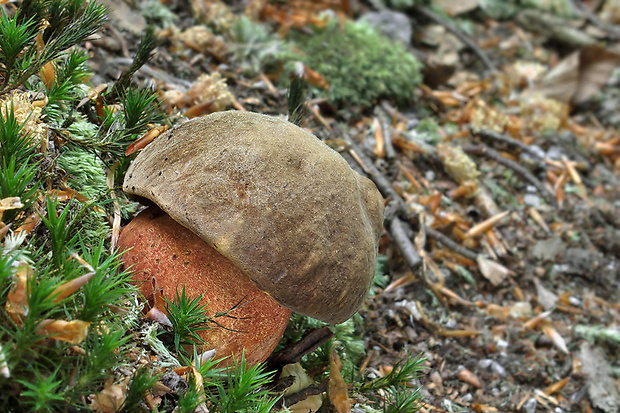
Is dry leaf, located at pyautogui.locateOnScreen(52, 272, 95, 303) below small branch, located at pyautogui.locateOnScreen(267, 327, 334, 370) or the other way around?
the other way around

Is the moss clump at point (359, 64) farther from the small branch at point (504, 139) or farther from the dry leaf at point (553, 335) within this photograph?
the dry leaf at point (553, 335)

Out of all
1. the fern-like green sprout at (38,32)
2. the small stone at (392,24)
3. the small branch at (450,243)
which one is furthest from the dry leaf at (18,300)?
the small stone at (392,24)

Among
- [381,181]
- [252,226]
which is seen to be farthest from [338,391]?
[381,181]

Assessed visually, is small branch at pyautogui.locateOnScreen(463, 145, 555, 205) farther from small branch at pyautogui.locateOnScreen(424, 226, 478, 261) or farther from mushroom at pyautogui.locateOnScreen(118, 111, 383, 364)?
mushroom at pyautogui.locateOnScreen(118, 111, 383, 364)

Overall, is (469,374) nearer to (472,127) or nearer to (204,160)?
(204,160)

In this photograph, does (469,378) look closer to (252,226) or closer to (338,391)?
(338,391)

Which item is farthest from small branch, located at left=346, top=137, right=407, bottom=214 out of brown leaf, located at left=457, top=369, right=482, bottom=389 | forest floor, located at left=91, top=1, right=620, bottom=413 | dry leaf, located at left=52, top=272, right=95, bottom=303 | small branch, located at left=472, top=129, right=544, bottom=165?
dry leaf, located at left=52, top=272, right=95, bottom=303

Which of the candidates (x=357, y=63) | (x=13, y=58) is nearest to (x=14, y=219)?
(x=13, y=58)
